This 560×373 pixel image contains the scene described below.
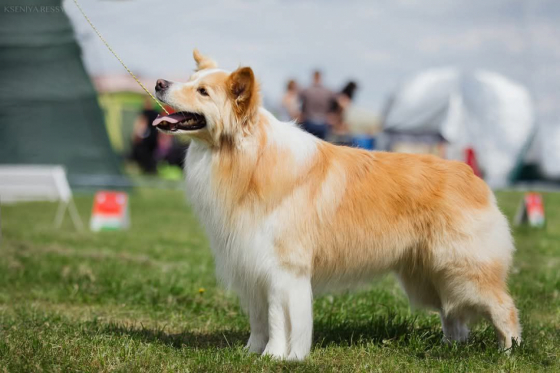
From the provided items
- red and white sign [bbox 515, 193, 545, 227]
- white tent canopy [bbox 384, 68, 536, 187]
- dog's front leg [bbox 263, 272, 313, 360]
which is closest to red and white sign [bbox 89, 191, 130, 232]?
red and white sign [bbox 515, 193, 545, 227]

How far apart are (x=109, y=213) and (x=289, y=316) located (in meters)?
7.41

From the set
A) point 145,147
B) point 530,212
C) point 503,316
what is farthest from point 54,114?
point 503,316

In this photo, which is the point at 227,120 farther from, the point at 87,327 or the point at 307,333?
the point at 87,327

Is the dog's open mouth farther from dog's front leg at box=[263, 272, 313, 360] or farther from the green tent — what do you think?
the green tent

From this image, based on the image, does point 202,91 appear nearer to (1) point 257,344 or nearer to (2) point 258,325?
(2) point 258,325

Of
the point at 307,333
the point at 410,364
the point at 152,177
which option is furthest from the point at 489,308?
the point at 152,177

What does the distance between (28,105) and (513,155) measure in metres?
12.0

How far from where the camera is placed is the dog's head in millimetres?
3875

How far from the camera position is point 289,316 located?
13.0ft

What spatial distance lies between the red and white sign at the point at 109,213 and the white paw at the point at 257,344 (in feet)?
22.3

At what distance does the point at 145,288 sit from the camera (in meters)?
5.91

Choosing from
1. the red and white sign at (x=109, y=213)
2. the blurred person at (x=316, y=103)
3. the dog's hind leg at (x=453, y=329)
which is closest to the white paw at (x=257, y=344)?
the dog's hind leg at (x=453, y=329)

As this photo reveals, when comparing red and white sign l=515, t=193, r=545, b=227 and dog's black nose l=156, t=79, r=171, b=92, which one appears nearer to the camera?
dog's black nose l=156, t=79, r=171, b=92

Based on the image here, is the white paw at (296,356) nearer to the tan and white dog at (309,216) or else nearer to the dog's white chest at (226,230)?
the tan and white dog at (309,216)
